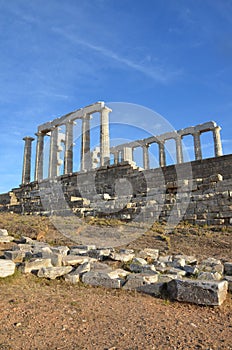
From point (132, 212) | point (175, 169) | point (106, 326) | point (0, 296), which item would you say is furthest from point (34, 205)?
point (106, 326)

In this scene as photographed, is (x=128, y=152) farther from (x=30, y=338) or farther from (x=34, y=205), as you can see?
(x=30, y=338)

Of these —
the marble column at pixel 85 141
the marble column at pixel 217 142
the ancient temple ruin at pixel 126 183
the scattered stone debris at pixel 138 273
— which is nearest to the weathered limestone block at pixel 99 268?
the scattered stone debris at pixel 138 273

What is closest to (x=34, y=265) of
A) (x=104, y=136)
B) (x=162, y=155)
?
(x=104, y=136)

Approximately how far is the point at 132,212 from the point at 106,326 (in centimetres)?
1138

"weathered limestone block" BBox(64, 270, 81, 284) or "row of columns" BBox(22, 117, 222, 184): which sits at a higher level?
"row of columns" BBox(22, 117, 222, 184)

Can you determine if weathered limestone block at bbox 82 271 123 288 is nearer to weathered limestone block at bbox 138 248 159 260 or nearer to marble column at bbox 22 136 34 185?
weathered limestone block at bbox 138 248 159 260

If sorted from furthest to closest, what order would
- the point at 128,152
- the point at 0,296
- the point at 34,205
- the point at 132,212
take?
the point at 128,152, the point at 34,205, the point at 132,212, the point at 0,296

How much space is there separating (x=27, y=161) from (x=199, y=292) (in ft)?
110

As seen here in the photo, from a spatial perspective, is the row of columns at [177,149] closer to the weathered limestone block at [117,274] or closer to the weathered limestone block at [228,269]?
the weathered limestone block at [228,269]

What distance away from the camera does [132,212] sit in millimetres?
14977

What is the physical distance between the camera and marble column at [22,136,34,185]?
3472cm

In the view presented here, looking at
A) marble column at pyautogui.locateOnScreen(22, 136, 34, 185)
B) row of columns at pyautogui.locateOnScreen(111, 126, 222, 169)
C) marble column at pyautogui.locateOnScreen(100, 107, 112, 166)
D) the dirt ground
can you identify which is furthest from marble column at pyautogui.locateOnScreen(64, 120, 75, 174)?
the dirt ground

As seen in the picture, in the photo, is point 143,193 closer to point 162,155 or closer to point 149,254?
point 149,254

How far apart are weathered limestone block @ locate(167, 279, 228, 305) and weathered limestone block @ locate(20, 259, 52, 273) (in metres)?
3.00
